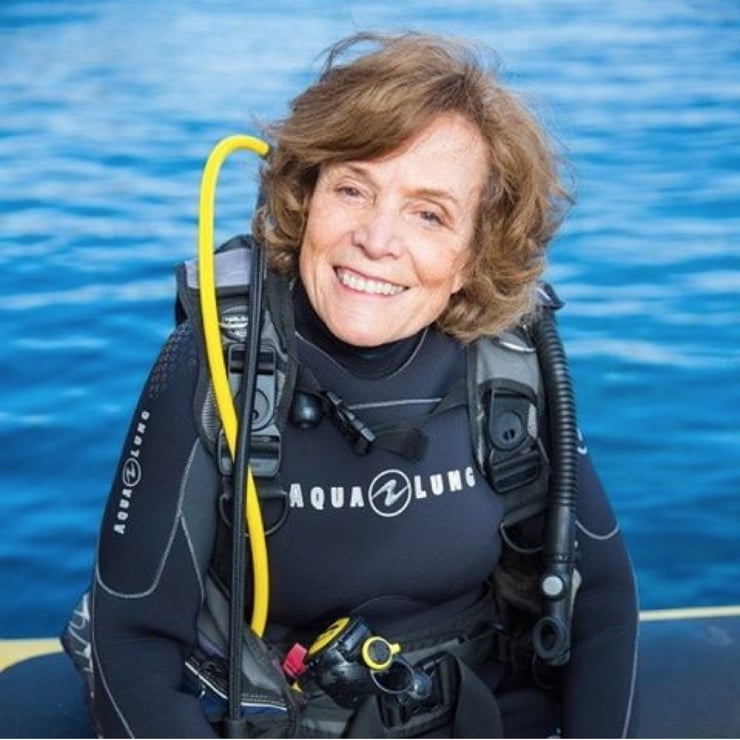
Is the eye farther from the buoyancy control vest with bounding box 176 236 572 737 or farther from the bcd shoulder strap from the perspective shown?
the bcd shoulder strap

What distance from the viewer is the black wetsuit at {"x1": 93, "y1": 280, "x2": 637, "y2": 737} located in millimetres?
1719

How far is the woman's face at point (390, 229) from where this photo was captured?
1762 mm

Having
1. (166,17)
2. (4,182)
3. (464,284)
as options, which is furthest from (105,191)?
(464,284)

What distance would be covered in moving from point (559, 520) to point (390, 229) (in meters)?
0.36

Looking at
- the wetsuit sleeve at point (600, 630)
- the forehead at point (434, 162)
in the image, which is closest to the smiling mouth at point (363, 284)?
the forehead at point (434, 162)

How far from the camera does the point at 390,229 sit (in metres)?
1.76

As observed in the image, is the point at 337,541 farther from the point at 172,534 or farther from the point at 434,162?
the point at 434,162

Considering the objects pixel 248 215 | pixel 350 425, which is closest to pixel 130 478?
pixel 350 425

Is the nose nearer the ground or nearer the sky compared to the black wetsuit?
nearer the sky

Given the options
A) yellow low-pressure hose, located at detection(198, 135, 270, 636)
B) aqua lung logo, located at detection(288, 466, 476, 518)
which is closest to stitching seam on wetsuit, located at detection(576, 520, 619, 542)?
aqua lung logo, located at detection(288, 466, 476, 518)

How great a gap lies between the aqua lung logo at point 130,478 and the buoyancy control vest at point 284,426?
0.07 m

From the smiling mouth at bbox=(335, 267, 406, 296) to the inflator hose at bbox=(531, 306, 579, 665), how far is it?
0.21m

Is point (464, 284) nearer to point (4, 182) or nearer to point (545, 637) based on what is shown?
point (545, 637)

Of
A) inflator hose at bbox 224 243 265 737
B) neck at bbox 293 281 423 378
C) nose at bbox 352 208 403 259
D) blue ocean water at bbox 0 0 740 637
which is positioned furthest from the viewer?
blue ocean water at bbox 0 0 740 637
